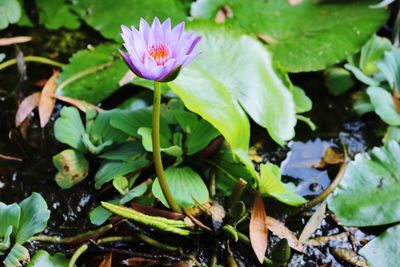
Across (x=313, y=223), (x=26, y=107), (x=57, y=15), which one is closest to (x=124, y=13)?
(x=57, y=15)

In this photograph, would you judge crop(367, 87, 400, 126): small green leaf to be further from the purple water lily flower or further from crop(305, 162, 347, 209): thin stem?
the purple water lily flower

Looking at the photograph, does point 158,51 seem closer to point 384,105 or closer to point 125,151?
point 125,151

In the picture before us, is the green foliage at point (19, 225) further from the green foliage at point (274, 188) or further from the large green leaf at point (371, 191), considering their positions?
the large green leaf at point (371, 191)

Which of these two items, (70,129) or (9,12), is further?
(9,12)

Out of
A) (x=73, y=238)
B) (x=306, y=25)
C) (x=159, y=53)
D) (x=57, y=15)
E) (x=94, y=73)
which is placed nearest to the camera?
(x=159, y=53)

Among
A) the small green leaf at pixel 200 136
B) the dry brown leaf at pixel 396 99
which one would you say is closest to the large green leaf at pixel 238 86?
the small green leaf at pixel 200 136

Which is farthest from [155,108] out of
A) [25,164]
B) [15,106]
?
[15,106]
